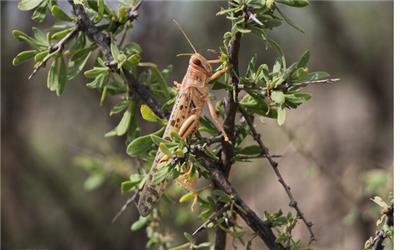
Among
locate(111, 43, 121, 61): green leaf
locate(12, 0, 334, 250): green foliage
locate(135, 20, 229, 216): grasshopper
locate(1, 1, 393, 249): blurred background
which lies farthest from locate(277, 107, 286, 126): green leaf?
locate(1, 1, 393, 249): blurred background

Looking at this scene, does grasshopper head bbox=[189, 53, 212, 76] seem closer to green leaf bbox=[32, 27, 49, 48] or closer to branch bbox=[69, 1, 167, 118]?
branch bbox=[69, 1, 167, 118]

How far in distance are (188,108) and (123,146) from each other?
2.51 m

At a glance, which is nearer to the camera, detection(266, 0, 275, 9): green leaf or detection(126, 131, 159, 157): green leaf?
detection(266, 0, 275, 9): green leaf

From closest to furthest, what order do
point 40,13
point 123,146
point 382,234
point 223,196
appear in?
point 382,234 → point 223,196 → point 40,13 → point 123,146

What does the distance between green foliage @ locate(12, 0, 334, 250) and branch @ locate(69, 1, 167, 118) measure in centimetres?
1

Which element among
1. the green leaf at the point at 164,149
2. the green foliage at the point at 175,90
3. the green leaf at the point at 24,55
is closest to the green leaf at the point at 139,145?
the green foliage at the point at 175,90

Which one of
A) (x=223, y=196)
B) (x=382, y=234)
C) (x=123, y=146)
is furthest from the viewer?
(x=123, y=146)

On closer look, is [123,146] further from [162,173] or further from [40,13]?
[162,173]

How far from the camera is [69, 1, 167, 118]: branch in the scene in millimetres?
1252

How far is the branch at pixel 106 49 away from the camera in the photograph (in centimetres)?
125

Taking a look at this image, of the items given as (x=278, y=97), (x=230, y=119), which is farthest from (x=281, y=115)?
(x=230, y=119)

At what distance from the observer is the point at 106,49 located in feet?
4.10

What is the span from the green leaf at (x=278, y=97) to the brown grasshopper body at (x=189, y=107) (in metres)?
0.15

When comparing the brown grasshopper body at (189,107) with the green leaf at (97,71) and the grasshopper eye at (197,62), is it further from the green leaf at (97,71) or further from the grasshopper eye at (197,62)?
the green leaf at (97,71)
